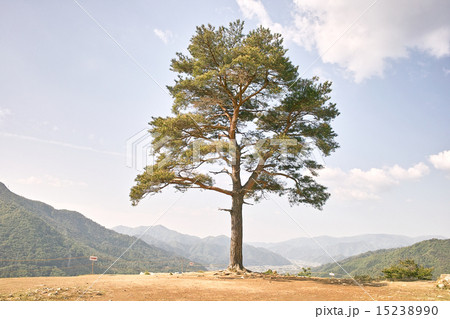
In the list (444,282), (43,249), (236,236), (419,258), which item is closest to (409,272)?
(444,282)

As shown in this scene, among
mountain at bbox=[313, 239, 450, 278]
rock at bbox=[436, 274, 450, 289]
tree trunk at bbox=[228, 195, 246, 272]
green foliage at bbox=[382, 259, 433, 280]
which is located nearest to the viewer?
rock at bbox=[436, 274, 450, 289]

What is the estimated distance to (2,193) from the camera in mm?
117062

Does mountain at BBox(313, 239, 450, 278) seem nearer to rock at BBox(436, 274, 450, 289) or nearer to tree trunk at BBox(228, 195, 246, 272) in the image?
tree trunk at BBox(228, 195, 246, 272)

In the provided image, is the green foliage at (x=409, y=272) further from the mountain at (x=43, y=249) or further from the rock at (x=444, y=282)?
the mountain at (x=43, y=249)

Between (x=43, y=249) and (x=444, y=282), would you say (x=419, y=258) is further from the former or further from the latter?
(x=43, y=249)

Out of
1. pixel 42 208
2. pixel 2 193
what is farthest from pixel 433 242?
pixel 42 208

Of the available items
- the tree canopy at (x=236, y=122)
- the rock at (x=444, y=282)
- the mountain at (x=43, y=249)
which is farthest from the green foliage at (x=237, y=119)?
the mountain at (x=43, y=249)

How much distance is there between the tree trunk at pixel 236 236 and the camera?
13220 millimetres

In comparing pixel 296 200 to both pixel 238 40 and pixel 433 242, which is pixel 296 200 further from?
pixel 433 242

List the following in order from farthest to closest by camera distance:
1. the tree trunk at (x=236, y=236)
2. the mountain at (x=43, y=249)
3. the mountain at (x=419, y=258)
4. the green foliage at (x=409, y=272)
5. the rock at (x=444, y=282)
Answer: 1. the mountain at (x=43, y=249)
2. the mountain at (x=419, y=258)
3. the green foliage at (x=409, y=272)
4. the tree trunk at (x=236, y=236)
5. the rock at (x=444, y=282)

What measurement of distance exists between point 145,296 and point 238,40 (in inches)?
460

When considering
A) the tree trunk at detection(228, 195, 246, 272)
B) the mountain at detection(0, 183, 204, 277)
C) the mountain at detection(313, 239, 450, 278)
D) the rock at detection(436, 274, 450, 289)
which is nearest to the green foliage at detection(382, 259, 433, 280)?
the rock at detection(436, 274, 450, 289)

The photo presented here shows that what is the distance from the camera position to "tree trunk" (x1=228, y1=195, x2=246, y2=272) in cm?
1322

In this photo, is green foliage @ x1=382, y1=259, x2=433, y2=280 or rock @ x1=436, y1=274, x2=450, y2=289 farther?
green foliage @ x1=382, y1=259, x2=433, y2=280
